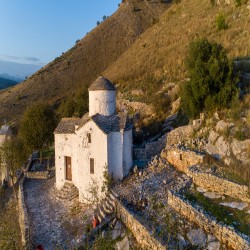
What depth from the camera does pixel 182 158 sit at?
1528cm

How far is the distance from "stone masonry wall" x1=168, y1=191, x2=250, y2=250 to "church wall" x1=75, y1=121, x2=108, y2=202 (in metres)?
4.83

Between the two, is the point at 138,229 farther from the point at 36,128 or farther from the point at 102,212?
the point at 36,128

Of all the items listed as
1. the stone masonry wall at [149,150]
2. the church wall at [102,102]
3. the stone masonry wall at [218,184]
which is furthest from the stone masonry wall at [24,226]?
the stone masonry wall at [218,184]

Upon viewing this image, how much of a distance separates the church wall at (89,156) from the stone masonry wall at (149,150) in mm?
3656

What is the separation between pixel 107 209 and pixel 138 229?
316cm

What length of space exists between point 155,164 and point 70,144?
553 cm

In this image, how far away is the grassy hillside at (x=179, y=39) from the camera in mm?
27705

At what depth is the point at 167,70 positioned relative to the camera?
99.5 ft

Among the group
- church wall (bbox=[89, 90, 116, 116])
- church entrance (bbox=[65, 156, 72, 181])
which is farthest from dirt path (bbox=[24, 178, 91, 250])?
church wall (bbox=[89, 90, 116, 116])

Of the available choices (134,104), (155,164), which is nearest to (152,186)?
(155,164)

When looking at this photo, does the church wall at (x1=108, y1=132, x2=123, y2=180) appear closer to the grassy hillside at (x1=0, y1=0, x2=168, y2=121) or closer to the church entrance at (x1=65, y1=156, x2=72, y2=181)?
the church entrance at (x1=65, y1=156, x2=72, y2=181)

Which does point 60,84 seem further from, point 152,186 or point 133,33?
point 152,186

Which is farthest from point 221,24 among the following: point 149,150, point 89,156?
point 89,156

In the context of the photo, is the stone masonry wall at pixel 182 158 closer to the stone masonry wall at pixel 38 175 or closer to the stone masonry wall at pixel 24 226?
the stone masonry wall at pixel 24 226
